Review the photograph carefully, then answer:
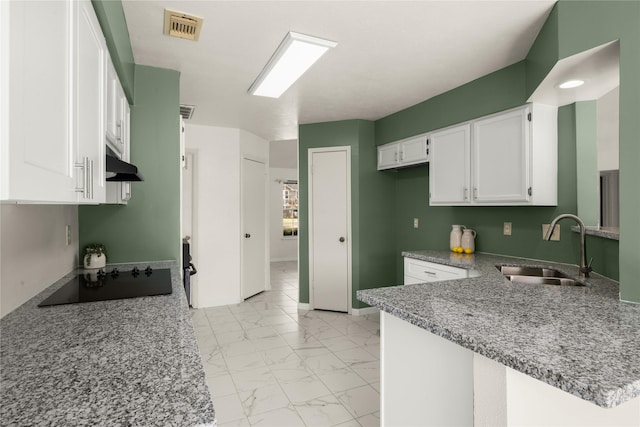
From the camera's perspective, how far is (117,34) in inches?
67.9

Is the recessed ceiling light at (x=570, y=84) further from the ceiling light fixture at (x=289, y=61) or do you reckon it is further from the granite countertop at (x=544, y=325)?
the ceiling light fixture at (x=289, y=61)

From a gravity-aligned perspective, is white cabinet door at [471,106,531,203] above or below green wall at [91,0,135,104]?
below

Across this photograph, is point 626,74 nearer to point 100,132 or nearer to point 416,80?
point 416,80

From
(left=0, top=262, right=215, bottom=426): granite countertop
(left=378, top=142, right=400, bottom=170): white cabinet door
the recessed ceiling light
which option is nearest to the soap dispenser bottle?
(left=378, top=142, right=400, bottom=170): white cabinet door

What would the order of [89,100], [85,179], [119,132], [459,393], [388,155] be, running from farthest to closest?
[388,155] < [119,132] < [459,393] < [89,100] < [85,179]

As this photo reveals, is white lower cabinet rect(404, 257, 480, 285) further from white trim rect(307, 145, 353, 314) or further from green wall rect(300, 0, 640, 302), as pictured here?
white trim rect(307, 145, 353, 314)

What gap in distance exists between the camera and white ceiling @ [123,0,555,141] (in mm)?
1948

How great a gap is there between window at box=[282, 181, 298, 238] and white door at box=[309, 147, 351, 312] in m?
4.42

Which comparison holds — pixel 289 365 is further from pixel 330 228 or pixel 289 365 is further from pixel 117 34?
pixel 117 34

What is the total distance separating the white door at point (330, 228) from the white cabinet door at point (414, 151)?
73cm

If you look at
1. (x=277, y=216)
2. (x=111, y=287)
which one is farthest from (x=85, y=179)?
(x=277, y=216)

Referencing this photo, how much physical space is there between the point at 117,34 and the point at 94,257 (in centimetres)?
139

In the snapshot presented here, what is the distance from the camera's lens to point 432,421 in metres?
1.45

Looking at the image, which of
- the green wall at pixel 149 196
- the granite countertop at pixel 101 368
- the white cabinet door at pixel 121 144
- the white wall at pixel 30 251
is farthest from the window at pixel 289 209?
the granite countertop at pixel 101 368
